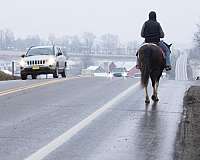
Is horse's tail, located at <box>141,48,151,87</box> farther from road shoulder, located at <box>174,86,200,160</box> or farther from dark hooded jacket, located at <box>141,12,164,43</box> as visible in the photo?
road shoulder, located at <box>174,86,200,160</box>

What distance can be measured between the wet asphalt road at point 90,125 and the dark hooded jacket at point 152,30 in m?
1.61

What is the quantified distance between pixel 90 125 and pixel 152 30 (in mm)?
4975

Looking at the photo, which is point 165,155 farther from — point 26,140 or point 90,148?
point 26,140

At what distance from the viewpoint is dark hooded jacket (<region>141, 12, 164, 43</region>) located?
14188 mm

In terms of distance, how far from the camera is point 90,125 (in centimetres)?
996

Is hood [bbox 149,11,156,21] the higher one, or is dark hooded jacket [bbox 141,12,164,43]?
hood [bbox 149,11,156,21]

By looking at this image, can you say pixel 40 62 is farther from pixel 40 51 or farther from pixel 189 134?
pixel 189 134

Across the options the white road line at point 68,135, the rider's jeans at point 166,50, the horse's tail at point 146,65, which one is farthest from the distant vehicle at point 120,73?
the white road line at point 68,135

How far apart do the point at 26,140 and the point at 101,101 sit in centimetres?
550

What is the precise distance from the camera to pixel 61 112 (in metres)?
11.6

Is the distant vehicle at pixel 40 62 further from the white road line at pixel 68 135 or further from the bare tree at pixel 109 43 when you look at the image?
the bare tree at pixel 109 43

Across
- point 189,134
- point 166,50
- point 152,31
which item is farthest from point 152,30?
point 189,134

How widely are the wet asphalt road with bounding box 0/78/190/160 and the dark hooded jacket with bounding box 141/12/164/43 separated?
161 cm

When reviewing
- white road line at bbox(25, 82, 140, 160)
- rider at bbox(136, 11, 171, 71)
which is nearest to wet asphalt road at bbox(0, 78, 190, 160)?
white road line at bbox(25, 82, 140, 160)
